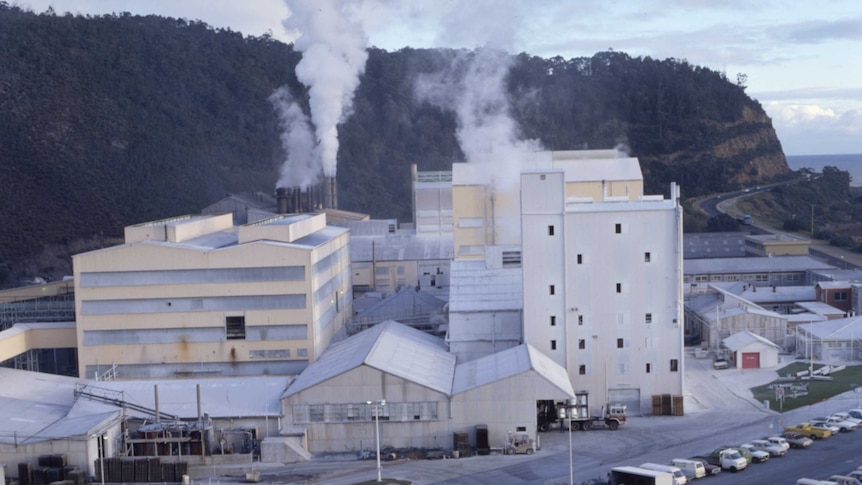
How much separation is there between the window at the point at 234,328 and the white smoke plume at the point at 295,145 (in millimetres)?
38561

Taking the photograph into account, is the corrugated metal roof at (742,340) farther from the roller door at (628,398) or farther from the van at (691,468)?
the van at (691,468)

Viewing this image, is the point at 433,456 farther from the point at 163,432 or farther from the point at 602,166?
the point at 602,166

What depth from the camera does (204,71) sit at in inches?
4931

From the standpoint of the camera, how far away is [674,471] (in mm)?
27938

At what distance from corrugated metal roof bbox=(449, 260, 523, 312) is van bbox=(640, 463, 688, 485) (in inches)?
433

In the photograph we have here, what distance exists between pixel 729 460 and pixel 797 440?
326 cm

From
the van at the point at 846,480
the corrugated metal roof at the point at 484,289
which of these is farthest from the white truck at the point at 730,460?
the corrugated metal roof at the point at 484,289

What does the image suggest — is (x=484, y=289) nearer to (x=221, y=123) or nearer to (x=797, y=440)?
(x=797, y=440)

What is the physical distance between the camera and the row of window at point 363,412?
32.6 metres

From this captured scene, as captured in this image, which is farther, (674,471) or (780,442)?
(780,442)

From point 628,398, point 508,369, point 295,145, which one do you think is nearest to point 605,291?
point 628,398

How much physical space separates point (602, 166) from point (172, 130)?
218 feet

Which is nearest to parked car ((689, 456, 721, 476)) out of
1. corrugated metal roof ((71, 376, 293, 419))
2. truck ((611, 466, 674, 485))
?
truck ((611, 466, 674, 485))

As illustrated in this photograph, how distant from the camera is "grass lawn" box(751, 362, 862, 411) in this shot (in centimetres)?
3641
